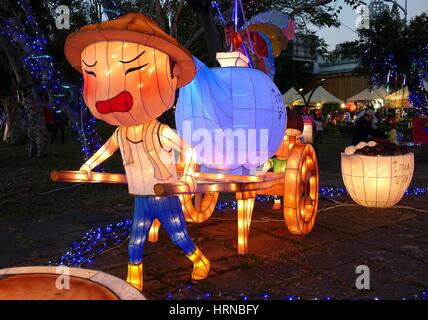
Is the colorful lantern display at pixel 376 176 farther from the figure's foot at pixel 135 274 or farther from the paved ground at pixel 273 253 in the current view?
the figure's foot at pixel 135 274

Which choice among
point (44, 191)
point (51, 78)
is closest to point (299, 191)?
point (44, 191)

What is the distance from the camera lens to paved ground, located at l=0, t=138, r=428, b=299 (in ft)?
10.9

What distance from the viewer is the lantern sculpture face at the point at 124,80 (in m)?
2.85

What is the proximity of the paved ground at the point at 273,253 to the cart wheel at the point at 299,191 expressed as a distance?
0.64ft

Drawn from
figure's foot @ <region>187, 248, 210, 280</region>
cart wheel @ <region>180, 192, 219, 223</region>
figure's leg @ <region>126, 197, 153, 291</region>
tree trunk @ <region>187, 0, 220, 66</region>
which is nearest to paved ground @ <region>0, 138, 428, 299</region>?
figure's foot @ <region>187, 248, 210, 280</region>

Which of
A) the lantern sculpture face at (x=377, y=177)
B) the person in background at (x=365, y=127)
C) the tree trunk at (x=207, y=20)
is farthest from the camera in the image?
the person in background at (x=365, y=127)

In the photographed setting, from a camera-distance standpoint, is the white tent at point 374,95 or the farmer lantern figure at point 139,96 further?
the white tent at point 374,95

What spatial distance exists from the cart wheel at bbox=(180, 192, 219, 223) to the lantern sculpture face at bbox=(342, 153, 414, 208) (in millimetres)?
2031

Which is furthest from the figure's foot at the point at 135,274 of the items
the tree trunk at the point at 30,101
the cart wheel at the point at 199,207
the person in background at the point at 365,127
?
the tree trunk at the point at 30,101

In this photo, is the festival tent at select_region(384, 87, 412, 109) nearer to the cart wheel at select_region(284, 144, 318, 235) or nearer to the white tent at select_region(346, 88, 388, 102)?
the white tent at select_region(346, 88, 388, 102)

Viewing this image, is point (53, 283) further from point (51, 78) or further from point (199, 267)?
point (51, 78)

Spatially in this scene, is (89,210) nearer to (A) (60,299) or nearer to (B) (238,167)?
(B) (238,167)

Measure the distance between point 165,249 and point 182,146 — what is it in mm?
1480
